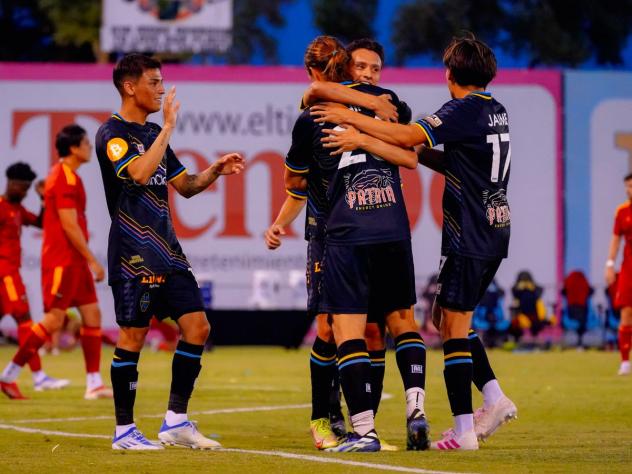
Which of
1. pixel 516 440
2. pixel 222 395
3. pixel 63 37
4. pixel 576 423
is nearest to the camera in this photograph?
pixel 516 440

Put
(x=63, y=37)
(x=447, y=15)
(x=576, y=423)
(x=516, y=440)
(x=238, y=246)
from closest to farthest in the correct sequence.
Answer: (x=516, y=440)
(x=576, y=423)
(x=238, y=246)
(x=63, y=37)
(x=447, y=15)

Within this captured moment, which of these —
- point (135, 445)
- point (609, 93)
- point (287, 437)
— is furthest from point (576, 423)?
point (609, 93)

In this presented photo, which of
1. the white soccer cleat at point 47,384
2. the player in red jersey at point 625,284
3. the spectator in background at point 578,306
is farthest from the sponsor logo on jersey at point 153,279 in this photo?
the spectator in background at point 578,306

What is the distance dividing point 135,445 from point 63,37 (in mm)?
33679

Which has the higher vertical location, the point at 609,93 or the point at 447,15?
the point at 447,15

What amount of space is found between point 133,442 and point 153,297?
0.81 meters

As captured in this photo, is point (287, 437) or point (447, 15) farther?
point (447, 15)

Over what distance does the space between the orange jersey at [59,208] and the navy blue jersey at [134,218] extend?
4.11 meters

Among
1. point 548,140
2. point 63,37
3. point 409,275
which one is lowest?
point 409,275

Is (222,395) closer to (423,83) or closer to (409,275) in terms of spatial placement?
(409,275)

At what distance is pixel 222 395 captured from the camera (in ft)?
40.8

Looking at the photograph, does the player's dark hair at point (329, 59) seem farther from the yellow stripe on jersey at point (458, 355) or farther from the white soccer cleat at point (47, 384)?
the white soccer cleat at point (47, 384)

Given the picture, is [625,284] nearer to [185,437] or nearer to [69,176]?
[69,176]

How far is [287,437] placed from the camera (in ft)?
28.3
